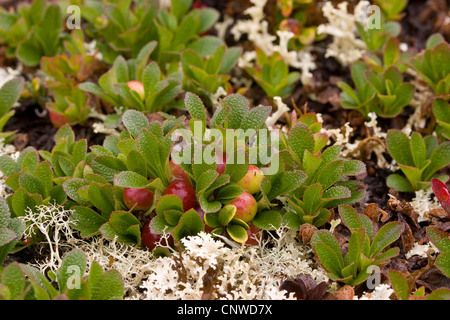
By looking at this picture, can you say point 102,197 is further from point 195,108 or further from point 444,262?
point 444,262

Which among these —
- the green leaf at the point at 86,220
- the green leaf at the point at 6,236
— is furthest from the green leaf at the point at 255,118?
the green leaf at the point at 6,236

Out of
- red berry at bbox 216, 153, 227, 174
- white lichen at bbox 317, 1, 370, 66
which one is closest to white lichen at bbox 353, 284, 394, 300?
red berry at bbox 216, 153, 227, 174

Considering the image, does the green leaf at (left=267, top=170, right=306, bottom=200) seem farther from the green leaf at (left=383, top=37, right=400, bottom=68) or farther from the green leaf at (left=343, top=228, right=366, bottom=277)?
the green leaf at (left=383, top=37, right=400, bottom=68)

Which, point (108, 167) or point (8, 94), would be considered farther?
point (8, 94)

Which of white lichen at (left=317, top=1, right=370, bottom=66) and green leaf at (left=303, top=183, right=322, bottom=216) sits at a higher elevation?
white lichen at (left=317, top=1, right=370, bottom=66)

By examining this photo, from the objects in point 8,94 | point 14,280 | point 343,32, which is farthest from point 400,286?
point 8,94

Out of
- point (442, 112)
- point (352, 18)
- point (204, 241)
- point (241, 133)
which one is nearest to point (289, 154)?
point (241, 133)

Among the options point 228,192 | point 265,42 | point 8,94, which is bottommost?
point 228,192

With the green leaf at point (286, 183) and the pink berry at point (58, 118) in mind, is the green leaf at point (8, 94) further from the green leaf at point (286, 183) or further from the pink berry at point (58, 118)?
the green leaf at point (286, 183)
